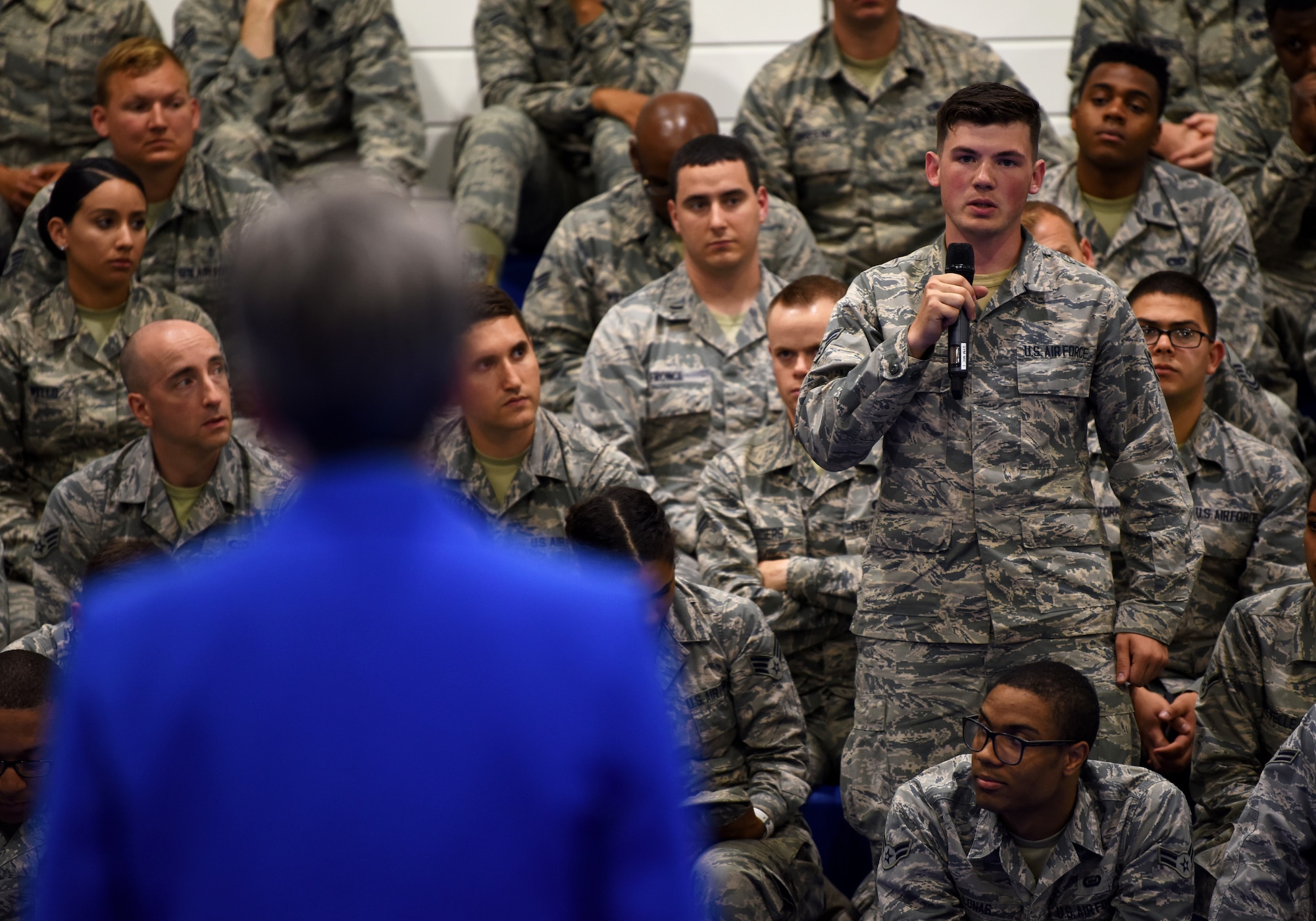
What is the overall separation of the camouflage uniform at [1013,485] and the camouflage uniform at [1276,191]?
6.16ft

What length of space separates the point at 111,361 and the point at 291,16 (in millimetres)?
1580

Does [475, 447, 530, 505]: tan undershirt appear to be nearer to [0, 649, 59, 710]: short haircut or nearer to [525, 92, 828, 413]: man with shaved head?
[525, 92, 828, 413]: man with shaved head

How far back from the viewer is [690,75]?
511cm

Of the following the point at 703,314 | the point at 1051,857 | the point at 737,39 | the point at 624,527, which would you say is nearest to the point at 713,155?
the point at 703,314

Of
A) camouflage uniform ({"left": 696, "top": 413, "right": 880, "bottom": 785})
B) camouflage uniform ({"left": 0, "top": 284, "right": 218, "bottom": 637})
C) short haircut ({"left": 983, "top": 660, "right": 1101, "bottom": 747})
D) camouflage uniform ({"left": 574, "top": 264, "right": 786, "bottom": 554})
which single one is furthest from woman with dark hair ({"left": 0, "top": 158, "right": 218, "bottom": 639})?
short haircut ({"left": 983, "top": 660, "right": 1101, "bottom": 747})

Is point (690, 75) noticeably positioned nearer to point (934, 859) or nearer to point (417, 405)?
point (934, 859)

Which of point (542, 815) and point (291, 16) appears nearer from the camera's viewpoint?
point (542, 815)

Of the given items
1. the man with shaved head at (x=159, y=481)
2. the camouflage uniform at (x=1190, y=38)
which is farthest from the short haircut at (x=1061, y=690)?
the camouflage uniform at (x=1190, y=38)

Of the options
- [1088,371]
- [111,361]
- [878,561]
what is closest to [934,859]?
[878,561]

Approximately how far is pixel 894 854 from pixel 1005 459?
2.15 feet

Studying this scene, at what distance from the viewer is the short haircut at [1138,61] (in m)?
3.75

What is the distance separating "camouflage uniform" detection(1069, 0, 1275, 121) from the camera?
4418 mm

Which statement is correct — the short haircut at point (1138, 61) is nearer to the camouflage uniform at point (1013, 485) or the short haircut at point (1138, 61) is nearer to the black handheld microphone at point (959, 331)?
the camouflage uniform at point (1013, 485)

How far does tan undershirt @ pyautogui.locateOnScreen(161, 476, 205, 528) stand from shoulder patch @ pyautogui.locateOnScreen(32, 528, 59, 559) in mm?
259
